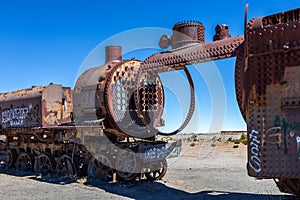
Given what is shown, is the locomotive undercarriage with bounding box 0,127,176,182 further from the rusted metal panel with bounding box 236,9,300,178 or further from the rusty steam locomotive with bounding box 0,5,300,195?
the rusted metal panel with bounding box 236,9,300,178

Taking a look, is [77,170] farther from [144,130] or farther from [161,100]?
[161,100]

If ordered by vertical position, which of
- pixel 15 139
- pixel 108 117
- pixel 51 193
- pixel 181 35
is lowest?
pixel 51 193

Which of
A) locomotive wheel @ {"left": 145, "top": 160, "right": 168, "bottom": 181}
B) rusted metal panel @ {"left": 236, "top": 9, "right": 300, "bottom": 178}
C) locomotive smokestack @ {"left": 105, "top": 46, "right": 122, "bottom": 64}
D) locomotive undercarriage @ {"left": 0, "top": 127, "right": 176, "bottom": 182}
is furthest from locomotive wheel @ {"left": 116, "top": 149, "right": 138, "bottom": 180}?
rusted metal panel @ {"left": 236, "top": 9, "right": 300, "bottom": 178}

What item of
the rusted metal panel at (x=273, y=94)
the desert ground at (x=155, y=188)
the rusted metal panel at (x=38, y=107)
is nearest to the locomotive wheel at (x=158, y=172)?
the desert ground at (x=155, y=188)

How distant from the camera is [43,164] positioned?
1353 cm

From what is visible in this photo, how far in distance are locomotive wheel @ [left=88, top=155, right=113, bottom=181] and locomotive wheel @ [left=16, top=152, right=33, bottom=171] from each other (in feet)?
13.0

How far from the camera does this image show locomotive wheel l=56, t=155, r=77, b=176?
12109mm

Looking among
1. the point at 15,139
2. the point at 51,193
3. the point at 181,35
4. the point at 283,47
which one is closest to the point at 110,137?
the point at 51,193

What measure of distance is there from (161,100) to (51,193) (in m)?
4.52

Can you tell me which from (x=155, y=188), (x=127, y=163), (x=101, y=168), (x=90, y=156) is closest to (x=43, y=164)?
(x=90, y=156)

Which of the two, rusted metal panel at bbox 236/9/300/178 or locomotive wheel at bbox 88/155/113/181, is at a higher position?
rusted metal panel at bbox 236/9/300/178

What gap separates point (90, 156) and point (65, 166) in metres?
1.51

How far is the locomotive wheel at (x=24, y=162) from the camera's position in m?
14.3

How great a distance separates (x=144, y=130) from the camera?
11.6 metres
